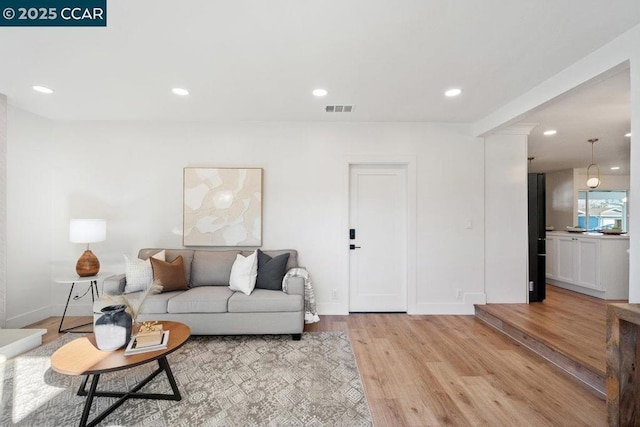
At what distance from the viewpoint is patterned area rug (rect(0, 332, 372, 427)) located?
181 centimetres

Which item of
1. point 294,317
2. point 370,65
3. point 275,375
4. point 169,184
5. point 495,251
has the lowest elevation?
point 275,375

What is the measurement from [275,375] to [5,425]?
1733 mm

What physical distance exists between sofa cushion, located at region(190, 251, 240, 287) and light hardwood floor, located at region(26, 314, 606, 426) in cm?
123

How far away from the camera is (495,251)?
3.78m

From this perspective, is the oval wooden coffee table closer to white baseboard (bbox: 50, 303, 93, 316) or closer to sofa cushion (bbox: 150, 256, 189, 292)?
sofa cushion (bbox: 150, 256, 189, 292)

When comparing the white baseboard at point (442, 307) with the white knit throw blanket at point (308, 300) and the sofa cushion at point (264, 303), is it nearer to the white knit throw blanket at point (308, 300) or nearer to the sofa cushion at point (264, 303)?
the white knit throw blanket at point (308, 300)

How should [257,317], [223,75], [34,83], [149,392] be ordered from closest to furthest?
[149,392] < [223,75] < [34,83] < [257,317]

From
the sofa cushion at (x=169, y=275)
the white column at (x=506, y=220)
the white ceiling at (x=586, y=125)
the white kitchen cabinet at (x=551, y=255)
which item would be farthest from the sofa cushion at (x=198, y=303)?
the white kitchen cabinet at (x=551, y=255)

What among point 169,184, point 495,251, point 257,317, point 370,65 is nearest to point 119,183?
point 169,184

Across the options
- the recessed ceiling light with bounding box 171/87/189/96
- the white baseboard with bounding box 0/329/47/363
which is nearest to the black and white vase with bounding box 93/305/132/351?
the white baseboard with bounding box 0/329/47/363

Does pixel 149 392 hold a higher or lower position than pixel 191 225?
lower

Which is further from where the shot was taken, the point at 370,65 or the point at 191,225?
the point at 191,225

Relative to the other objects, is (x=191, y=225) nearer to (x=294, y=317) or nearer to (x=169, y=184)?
(x=169, y=184)

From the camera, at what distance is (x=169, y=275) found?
10.2 ft
